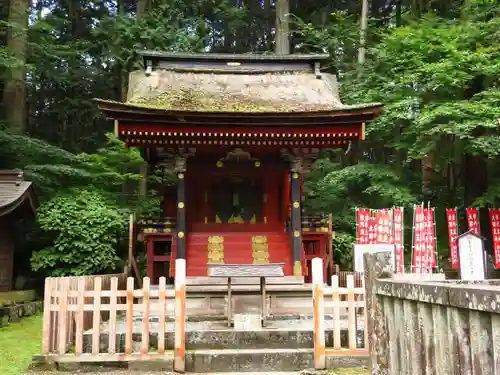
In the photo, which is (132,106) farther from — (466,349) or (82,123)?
(82,123)

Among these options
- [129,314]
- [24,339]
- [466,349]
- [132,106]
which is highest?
[132,106]

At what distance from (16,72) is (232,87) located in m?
8.34

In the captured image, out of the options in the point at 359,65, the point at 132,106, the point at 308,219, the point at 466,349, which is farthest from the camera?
the point at 359,65

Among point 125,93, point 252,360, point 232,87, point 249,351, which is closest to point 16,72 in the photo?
point 125,93

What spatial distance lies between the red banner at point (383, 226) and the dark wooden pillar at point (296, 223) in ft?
9.20

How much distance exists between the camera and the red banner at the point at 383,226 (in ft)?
43.1

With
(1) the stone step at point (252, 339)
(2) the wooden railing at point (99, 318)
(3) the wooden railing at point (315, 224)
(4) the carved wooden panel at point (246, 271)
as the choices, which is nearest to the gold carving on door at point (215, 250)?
(3) the wooden railing at point (315, 224)

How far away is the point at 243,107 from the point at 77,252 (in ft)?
20.3

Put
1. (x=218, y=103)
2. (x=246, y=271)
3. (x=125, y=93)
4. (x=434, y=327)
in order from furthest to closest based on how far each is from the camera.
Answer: (x=125, y=93) → (x=218, y=103) → (x=246, y=271) → (x=434, y=327)

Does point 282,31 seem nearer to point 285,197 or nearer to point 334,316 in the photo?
point 285,197

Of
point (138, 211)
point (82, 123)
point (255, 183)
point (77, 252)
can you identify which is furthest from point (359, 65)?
point (82, 123)

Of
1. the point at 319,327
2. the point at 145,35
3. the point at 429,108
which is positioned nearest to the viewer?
the point at 319,327

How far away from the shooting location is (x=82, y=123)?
24422 millimetres

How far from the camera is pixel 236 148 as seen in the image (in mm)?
12273
